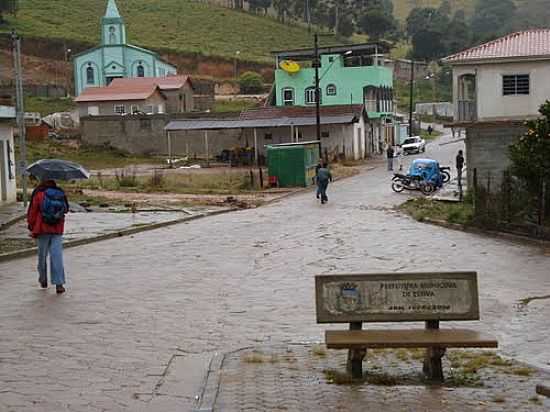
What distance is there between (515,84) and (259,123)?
28.6 metres

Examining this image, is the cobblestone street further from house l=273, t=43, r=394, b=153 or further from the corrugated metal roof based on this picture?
house l=273, t=43, r=394, b=153

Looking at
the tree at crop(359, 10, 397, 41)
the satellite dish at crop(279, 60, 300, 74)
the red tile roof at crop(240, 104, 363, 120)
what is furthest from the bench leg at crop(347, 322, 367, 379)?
the tree at crop(359, 10, 397, 41)

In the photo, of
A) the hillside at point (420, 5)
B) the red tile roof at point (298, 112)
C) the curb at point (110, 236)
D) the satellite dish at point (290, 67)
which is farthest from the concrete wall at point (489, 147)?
the hillside at point (420, 5)

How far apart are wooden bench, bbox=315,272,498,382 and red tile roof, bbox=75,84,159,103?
67.6m

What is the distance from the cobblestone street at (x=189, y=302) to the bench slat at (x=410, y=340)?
1.24m

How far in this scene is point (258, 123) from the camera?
61.1 metres

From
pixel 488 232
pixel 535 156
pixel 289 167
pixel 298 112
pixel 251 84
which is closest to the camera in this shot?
pixel 535 156

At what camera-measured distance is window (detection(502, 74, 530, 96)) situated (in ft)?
112

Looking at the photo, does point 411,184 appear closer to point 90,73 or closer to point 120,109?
point 120,109

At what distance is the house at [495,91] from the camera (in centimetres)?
3253

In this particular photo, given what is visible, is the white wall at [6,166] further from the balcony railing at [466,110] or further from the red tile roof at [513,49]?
the balcony railing at [466,110]

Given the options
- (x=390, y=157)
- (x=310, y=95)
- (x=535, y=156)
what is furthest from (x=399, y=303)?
(x=310, y=95)

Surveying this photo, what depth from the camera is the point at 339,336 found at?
8000 millimetres

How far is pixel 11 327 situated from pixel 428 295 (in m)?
5.02
